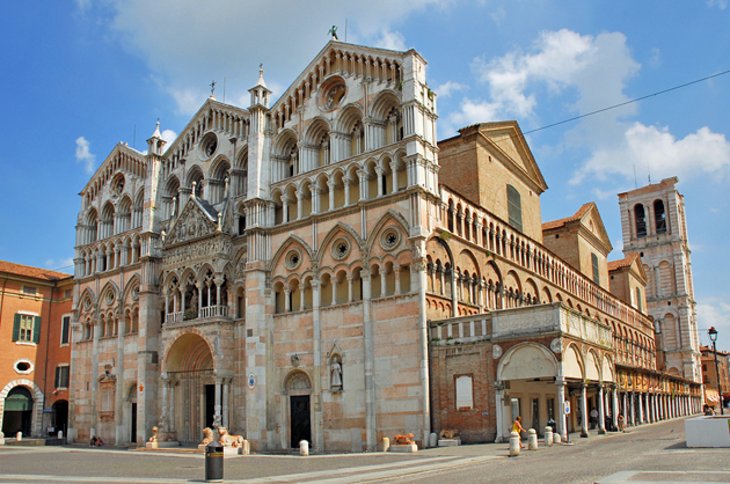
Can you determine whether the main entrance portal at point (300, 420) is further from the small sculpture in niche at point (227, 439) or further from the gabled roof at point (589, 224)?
the gabled roof at point (589, 224)

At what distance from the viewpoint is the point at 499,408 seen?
28609 millimetres

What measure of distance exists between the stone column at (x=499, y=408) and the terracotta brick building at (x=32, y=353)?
120 ft

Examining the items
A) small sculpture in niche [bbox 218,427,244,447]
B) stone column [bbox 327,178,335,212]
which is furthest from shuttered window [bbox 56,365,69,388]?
stone column [bbox 327,178,335,212]

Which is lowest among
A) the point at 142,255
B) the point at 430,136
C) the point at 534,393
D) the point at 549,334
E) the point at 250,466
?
the point at 250,466

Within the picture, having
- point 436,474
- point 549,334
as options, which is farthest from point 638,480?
point 549,334

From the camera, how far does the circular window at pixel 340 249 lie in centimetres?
3453

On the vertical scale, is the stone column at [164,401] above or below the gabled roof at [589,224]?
below

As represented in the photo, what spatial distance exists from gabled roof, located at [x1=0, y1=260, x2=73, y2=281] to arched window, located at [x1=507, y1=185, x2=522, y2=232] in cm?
3432

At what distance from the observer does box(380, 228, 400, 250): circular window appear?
1281 inches

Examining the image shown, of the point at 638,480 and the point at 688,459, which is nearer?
the point at 638,480

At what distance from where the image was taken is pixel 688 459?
20.2 meters

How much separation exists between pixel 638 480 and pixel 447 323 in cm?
1508

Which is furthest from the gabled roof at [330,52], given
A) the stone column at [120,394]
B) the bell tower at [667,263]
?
the bell tower at [667,263]

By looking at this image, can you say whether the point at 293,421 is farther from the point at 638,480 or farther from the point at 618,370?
the point at 638,480
